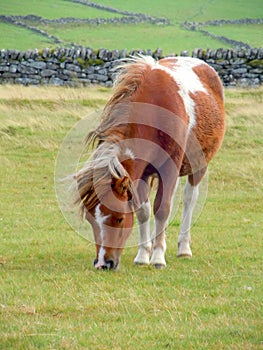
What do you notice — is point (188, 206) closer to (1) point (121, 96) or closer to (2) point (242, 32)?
(1) point (121, 96)

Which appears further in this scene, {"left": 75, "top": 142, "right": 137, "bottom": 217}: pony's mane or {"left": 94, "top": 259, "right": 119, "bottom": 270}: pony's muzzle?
{"left": 94, "top": 259, "right": 119, "bottom": 270}: pony's muzzle

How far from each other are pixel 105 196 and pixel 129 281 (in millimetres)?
833

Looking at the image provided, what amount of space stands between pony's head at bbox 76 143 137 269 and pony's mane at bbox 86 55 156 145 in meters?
0.24

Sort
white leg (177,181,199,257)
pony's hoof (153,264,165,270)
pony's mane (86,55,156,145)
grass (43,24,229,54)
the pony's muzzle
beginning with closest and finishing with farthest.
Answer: the pony's muzzle
pony's mane (86,55,156,145)
pony's hoof (153,264,165,270)
white leg (177,181,199,257)
grass (43,24,229,54)

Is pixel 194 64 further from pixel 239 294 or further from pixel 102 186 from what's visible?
pixel 239 294

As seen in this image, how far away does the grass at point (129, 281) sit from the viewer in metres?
5.90

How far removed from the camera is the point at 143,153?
26.1 ft

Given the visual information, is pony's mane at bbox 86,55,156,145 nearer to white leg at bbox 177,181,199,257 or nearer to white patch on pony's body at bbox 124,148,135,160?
white patch on pony's body at bbox 124,148,135,160

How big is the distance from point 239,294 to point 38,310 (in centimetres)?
182

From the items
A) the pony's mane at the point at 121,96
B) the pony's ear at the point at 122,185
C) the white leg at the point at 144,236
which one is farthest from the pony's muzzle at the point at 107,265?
the pony's mane at the point at 121,96

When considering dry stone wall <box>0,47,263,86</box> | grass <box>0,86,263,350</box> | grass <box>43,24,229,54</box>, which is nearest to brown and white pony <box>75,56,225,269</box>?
grass <box>0,86,263,350</box>

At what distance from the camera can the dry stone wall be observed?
25.9 meters

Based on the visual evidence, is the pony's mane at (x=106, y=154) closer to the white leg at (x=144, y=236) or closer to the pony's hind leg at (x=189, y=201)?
the white leg at (x=144, y=236)

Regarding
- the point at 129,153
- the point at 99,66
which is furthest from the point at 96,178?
the point at 99,66
